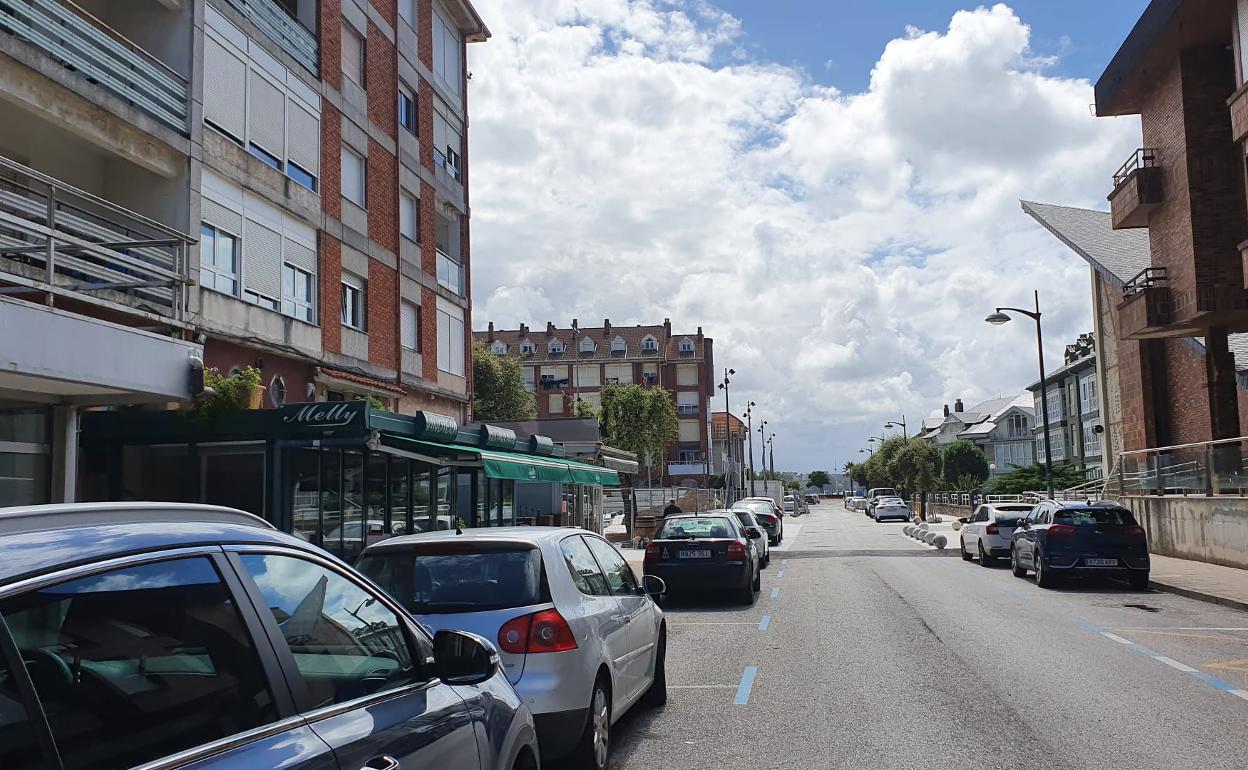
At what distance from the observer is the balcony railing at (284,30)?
1828 centimetres

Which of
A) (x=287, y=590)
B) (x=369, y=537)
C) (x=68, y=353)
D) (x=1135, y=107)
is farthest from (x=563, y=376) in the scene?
(x=287, y=590)

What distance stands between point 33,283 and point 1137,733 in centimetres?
1021

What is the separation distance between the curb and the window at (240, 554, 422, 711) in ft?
50.0

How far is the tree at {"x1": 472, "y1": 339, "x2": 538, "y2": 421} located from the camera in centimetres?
6256

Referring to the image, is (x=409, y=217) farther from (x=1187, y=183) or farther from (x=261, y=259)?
(x=1187, y=183)

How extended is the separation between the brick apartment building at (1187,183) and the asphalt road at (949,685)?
42.6 feet

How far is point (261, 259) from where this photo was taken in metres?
18.2

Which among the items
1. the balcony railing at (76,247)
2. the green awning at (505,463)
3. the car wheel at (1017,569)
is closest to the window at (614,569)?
the balcony railing at (76,247)

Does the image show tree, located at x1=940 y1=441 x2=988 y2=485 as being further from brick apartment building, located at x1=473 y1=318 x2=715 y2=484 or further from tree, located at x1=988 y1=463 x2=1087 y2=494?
tree, located at x1=988 y1=463 x2=1087 y2=494

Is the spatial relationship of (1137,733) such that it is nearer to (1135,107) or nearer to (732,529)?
(732,529)

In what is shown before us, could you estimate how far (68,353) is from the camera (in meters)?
10.4

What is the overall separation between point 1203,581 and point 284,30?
19.3 m

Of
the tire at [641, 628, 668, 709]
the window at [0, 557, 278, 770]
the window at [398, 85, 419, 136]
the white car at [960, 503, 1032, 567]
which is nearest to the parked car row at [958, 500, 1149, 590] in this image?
the white car at [960, 503, 1032, 567]

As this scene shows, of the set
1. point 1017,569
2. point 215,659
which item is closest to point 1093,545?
point 1017,569
